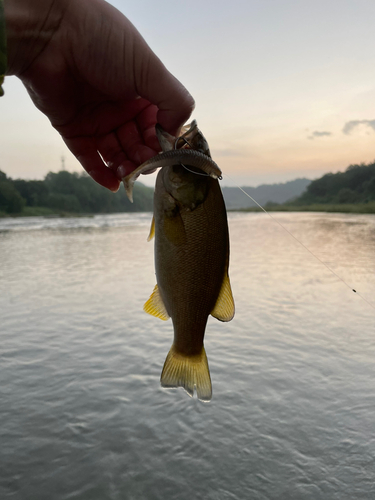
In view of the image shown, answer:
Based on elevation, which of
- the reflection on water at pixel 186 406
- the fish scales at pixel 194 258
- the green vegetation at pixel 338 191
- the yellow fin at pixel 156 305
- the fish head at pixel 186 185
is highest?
the green vegetation at pixel 338 191

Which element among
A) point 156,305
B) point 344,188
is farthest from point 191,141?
point 344,188

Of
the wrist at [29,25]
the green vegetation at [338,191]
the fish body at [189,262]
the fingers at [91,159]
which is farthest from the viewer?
the green vegetation at [338,191]

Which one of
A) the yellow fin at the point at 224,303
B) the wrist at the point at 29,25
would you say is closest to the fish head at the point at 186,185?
the yellow fin at the point at 224,303

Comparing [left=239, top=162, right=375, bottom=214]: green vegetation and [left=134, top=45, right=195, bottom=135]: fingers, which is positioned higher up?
[left=239, top=162, right=375, bottom=214]: green vegetation

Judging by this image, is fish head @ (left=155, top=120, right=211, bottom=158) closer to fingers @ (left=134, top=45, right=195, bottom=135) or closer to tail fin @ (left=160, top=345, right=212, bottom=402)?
fingers @ (left=134, top=45, right=195, bottom=135)

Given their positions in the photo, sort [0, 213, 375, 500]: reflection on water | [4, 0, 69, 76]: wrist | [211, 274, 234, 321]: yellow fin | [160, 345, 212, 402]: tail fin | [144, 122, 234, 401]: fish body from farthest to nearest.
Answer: [0, 213, 375, 500]: reflection on water
[4, 0, 69, 76]: wrist
[160, 345, 212, 402]: tail fin
[211, 274, 234, 321]: yellow fin
[144, 122, 234, 401]: fish body

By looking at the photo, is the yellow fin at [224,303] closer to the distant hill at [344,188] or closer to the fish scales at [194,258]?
the fish scales at [194,258]

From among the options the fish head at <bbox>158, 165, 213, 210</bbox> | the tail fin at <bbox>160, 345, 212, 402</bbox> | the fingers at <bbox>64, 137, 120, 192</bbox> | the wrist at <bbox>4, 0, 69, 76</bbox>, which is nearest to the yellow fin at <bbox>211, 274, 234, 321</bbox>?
the tail fin at <bbox>160, 345, 212, 402</bbox>

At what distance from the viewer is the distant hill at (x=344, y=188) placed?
252 feet

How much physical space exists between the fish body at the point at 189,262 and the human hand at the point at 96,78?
29.6 inches

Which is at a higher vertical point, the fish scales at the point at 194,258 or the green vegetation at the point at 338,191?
the green vegetation at the point at 338,191

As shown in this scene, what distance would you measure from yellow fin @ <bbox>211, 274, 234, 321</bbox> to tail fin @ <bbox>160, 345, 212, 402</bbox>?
0.23m

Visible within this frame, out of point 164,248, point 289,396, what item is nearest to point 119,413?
point 289,396

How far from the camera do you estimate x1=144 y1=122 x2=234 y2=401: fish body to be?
1.87 metres
